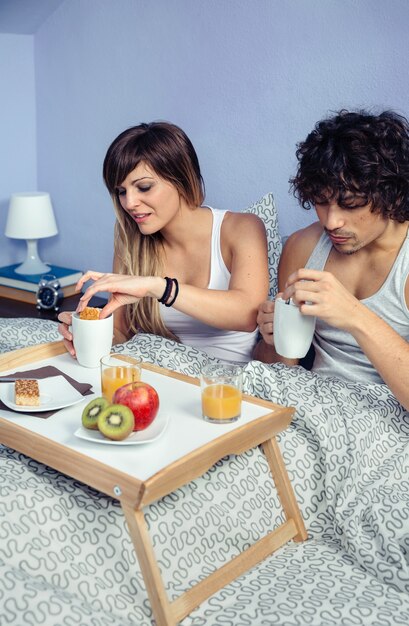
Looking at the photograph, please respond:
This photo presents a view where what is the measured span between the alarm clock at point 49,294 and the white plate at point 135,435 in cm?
177

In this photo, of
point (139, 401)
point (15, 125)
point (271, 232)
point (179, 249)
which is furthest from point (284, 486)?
point (15, 125)

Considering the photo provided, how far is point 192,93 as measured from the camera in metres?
2.77

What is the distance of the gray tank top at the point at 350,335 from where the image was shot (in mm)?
1783

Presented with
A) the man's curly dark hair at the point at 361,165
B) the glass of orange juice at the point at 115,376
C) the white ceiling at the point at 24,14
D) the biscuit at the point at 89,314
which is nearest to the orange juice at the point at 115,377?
the glass of orange juice at the point at 115,376

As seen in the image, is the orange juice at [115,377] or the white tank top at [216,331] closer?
the orange juice at [115,377]

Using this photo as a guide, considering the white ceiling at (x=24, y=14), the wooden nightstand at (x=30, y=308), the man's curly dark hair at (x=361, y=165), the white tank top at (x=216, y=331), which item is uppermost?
the white ceiling at (x=24, y=14)

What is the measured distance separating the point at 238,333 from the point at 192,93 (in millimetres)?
1077

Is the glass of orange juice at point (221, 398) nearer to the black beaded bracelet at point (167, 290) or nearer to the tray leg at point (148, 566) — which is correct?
the tray leg at point (148, 566)

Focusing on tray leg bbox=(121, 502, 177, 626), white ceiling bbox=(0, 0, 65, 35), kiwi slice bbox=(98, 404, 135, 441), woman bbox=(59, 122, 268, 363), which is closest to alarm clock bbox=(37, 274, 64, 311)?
woman bbox=(59, 122, 268, 363)

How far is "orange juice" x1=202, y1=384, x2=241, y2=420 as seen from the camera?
131cm

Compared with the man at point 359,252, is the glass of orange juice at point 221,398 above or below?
below

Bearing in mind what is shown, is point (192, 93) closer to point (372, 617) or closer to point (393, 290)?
point (393, 290)

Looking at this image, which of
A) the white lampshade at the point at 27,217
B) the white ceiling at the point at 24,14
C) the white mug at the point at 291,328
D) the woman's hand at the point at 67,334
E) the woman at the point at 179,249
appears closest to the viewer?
the white mug at the point at 291,328

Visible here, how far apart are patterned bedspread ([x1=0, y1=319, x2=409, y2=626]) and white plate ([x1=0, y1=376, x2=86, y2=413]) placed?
11 cm
